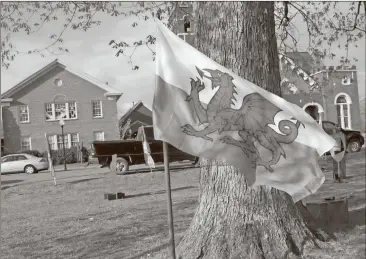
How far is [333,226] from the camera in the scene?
276 inches

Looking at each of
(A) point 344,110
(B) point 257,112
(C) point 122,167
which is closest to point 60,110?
(B) point 257,112

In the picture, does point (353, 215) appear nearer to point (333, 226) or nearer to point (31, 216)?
point (333, 226)

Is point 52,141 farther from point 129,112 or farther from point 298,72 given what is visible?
point 298,72

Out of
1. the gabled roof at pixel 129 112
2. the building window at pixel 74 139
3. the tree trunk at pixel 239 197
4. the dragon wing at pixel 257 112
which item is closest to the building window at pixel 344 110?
the gabled roof at pixel 129 112

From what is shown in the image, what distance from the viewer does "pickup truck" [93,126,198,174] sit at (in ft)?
33.5

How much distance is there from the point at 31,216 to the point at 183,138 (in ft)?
22.2

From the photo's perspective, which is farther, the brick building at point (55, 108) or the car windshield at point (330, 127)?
the car windshield at point (330, 127)

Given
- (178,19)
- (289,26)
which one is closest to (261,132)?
(178,19)

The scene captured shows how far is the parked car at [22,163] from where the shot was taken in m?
8.20

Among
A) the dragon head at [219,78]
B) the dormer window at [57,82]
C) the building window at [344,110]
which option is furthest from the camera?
the building window at [344,110]

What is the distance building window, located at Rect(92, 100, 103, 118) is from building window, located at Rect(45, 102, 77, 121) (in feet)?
0.98

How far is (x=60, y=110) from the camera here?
8.00m

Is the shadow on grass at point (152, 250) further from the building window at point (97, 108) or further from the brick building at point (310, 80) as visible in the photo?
the brick building at point (310, 80)

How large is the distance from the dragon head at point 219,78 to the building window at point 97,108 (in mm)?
4041
